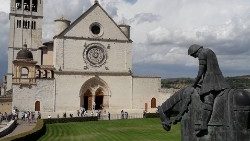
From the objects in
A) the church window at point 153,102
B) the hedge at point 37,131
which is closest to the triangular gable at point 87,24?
the church window at point 153,102

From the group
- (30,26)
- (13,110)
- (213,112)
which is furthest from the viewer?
(30,26)

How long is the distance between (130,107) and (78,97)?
337 inches

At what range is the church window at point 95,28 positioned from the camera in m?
63.5

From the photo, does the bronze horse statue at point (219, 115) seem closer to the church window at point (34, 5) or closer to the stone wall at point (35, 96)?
the stone wall at point (35, 96)

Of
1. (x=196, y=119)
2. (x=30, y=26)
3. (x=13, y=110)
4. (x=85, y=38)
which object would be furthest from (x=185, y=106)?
(x=30, y=26)

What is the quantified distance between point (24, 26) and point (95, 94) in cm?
3128

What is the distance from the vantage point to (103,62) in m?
64.4

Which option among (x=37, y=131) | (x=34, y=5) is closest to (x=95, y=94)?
(x=37, y=131)

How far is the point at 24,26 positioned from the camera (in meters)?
86.9

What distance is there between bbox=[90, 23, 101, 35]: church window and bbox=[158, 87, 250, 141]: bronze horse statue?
56.3m

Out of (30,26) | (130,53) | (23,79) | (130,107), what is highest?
(30,26)

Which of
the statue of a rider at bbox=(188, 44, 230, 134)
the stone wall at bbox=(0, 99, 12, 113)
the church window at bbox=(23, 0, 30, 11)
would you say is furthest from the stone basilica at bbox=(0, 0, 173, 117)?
the statue of a rider at bbox=(188, 44, 230, 134)

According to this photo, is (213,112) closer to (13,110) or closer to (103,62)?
(13,110)

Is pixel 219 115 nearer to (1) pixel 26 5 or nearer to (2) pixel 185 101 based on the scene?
(2) pixel 185 101
